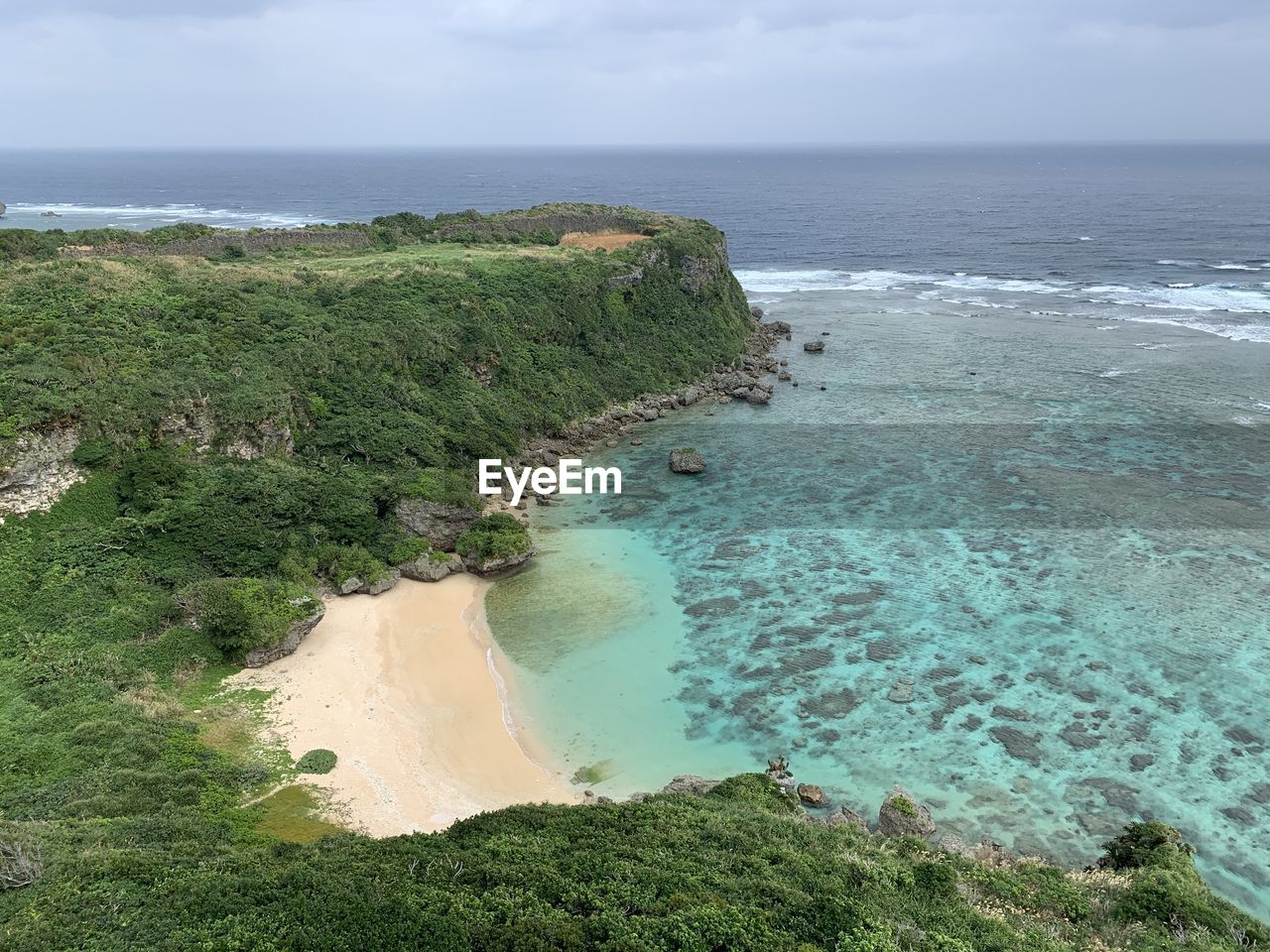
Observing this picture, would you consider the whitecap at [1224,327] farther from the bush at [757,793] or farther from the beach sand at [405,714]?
the beach sand at [405,714]

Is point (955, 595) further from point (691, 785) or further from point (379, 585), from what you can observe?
point (379, 585)

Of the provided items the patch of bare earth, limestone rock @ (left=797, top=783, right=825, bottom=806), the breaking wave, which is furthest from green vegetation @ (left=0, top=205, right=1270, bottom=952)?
the breaking wave

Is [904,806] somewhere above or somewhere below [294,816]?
above

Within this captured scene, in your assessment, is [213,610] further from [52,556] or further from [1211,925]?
[1211,925]

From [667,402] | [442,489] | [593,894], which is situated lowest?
[593,894]

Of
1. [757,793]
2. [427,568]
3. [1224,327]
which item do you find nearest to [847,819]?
[757,793]

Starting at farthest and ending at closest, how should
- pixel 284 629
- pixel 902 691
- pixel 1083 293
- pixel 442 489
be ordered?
pixel 1083 293 → pixel 442 489 → pixel 284 629 → pixel 902 691

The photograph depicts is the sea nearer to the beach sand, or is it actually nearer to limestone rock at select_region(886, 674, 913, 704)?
limestone rock at select_region(886, 674, 913, 704)
